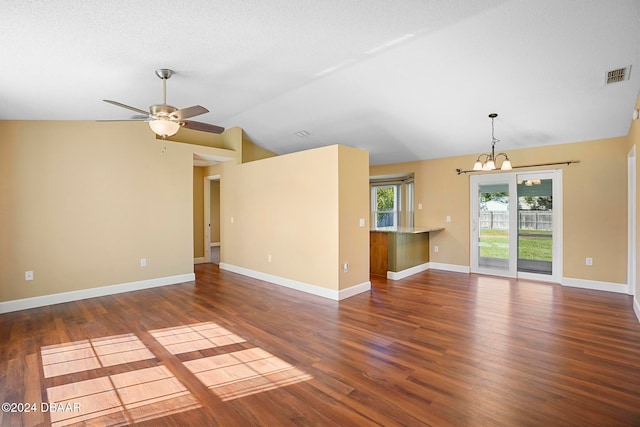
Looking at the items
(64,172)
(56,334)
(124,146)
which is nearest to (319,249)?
(56,334)

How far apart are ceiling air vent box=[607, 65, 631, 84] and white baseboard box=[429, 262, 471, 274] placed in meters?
4.02

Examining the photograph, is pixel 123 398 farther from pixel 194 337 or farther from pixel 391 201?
pixel 391 201

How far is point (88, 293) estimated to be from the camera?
15.4 feet

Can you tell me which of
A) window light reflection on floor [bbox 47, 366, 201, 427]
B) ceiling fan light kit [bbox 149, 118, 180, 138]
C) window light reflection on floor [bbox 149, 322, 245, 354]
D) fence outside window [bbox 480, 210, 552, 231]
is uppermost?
ceiling fan light kit [bbox 149, 118, 180, 138]

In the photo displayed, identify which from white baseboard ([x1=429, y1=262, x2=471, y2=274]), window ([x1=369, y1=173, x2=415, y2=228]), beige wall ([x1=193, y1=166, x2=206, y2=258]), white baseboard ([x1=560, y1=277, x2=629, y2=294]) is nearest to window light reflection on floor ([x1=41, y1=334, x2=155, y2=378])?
beige wall ([x1=193, y1=166, x2=206, y2=258])

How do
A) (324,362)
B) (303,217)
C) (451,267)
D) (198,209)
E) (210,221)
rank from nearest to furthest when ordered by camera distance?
(324,362)
(303,217)
(451,267)
(198,209)
(210,221)

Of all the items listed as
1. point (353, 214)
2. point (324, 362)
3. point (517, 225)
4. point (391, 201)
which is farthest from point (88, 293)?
point (391, 201)

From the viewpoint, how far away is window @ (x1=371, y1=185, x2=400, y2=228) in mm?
9469

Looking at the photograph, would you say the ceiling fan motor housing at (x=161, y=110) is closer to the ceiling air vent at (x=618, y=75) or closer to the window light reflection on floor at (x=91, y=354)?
the window light reflection on floor at (x=91, y=354)

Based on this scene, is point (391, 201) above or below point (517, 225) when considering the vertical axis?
above

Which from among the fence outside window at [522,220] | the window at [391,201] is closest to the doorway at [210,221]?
the window at [391,201]

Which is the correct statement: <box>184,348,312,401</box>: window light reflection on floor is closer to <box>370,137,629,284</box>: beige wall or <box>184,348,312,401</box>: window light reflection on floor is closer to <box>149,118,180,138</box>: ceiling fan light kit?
<box>149,118,180,138</box>: ceiling fan light kit

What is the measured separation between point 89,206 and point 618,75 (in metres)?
7.31

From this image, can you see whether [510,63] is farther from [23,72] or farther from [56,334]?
[56,334]
